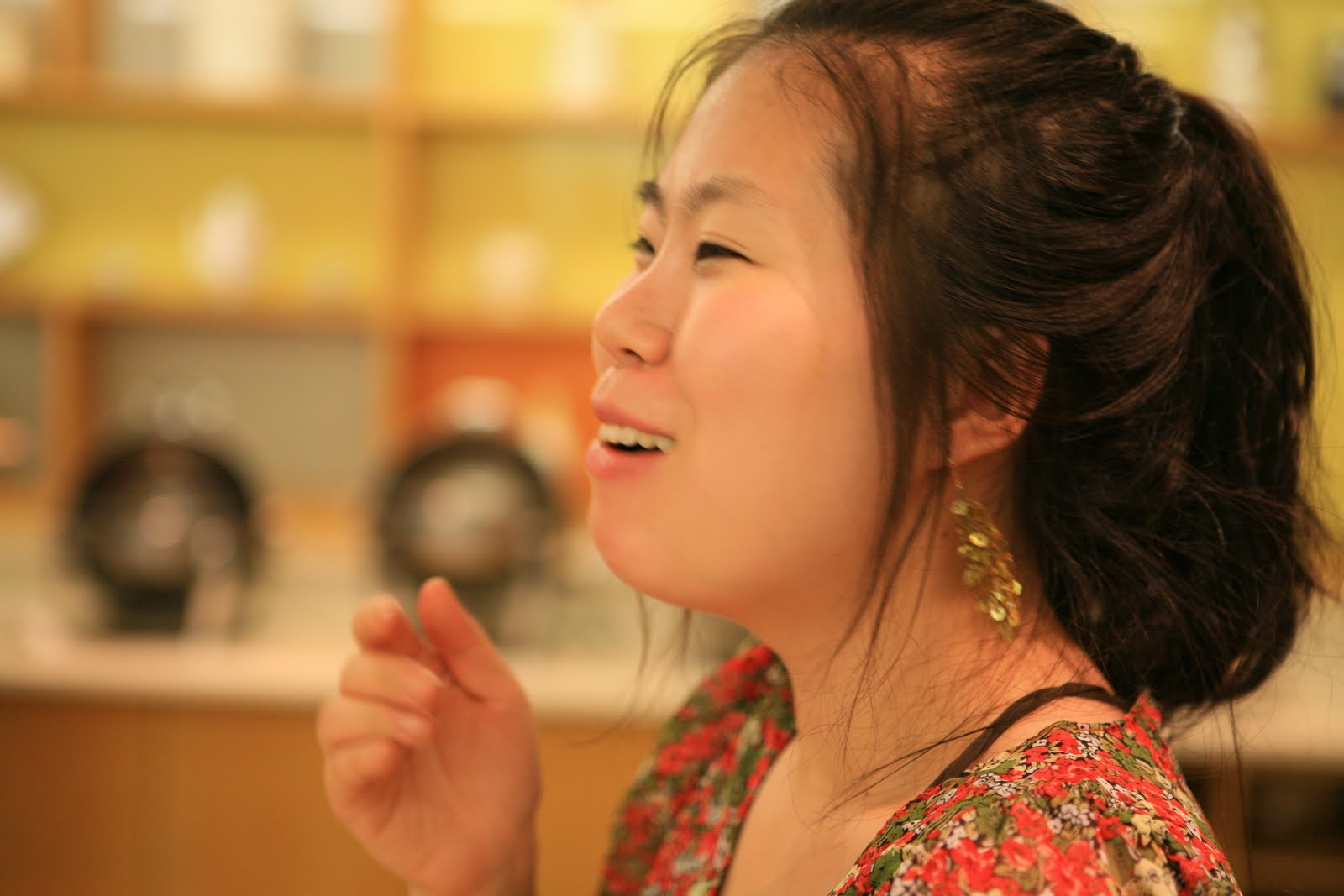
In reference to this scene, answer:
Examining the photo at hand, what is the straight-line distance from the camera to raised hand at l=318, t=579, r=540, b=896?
878 millimetres

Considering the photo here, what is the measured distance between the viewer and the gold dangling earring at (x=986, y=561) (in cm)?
76

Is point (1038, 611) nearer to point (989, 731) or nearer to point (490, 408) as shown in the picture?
point (989, 731)

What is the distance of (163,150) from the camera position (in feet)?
10.4

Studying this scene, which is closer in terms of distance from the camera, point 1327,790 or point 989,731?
point 989,731

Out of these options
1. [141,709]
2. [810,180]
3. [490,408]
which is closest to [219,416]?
[490,408]

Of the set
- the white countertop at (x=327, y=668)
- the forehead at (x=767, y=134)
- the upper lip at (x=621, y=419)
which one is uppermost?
the forehead at (x=767, y=134)

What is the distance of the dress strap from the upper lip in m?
0.24

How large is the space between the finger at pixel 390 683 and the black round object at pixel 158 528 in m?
1.48

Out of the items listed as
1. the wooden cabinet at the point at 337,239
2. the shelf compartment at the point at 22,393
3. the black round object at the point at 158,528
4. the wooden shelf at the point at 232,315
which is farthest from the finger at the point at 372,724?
the shelf compartment at the point at 22,393

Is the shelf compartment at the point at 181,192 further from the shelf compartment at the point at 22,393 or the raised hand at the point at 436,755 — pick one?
the raised hand at the point at 436,755

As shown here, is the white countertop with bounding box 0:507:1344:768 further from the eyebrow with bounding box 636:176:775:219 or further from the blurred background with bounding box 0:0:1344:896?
the eyebrow with bounding box 636:176:775:219

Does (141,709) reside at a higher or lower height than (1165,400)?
lower

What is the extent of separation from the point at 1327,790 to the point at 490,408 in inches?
64.4

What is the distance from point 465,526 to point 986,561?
5.16ft
